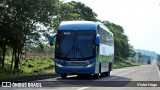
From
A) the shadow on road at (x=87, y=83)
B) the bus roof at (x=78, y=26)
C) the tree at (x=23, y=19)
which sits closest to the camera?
the shadow on road at (x=87, y=83)

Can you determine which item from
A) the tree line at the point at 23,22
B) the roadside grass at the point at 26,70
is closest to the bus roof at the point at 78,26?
the roadside grass at the point at 26,70

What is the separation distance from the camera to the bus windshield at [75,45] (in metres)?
25.4

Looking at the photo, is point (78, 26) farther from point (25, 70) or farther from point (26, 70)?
point (26, 70)

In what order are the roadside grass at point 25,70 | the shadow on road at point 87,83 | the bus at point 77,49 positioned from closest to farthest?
1. the shadow on road at point 87,83
2. the bus at point 77,49
3. the roadside grass at point 25,70

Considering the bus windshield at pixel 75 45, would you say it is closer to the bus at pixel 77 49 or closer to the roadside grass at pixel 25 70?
the bus at pixel 77 49

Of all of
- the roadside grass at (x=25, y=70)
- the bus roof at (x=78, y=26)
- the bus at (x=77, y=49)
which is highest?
the bus roof at (x=78, y=26)

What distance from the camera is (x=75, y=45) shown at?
83.8 feet

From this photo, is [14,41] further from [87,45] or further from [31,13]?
[87,45]

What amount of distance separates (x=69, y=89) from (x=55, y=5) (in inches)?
774

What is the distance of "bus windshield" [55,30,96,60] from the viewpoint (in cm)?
2544

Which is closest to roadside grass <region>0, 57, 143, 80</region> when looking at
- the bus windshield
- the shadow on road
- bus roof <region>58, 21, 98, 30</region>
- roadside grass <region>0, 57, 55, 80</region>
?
roadside grass <region>0, 57, 55, 80</region>

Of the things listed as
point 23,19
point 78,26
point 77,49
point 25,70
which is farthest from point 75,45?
point 25,70

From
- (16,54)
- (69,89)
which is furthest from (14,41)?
(69,89)

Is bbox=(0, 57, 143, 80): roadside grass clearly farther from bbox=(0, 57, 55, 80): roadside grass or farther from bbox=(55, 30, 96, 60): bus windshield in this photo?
bbox=(55, 30, 96, 60): bus windshield
